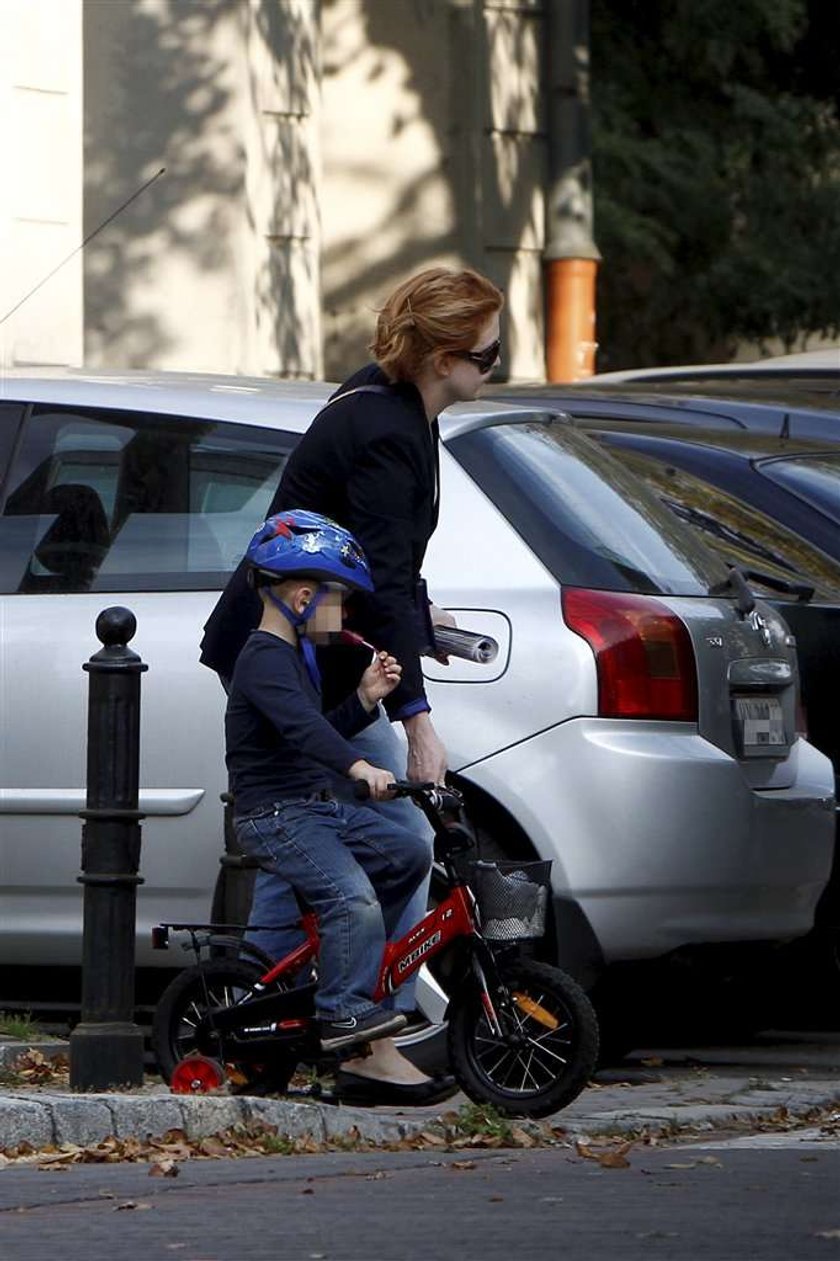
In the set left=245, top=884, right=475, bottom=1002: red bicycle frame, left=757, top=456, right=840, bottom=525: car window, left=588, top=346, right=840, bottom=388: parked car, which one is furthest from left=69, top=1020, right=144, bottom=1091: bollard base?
left=588, top=346, right=840, bottom=388: parked car

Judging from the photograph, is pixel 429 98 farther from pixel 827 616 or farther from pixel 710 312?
pixel 827 616

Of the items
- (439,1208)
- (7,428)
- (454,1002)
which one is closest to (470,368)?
(454,1002)

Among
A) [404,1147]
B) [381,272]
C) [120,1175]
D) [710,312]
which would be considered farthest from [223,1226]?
[710,312]

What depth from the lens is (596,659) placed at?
277 inches

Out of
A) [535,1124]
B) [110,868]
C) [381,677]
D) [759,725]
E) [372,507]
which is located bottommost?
[535,1124]

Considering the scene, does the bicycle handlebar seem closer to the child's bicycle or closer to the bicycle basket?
the child's bicycle

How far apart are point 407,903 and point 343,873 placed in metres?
0.26

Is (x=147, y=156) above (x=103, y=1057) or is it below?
above

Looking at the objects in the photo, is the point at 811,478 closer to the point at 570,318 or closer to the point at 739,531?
the point at 739,531

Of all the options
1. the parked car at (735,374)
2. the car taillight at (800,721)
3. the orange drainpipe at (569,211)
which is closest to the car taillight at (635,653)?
the car taillight at (800,721)

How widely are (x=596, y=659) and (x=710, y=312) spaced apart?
49.7 ft

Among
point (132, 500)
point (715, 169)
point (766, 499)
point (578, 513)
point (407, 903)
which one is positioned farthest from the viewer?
point (715, 169)

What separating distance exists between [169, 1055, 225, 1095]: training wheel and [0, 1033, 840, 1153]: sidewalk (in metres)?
0.06

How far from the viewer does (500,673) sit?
708 centimetres
